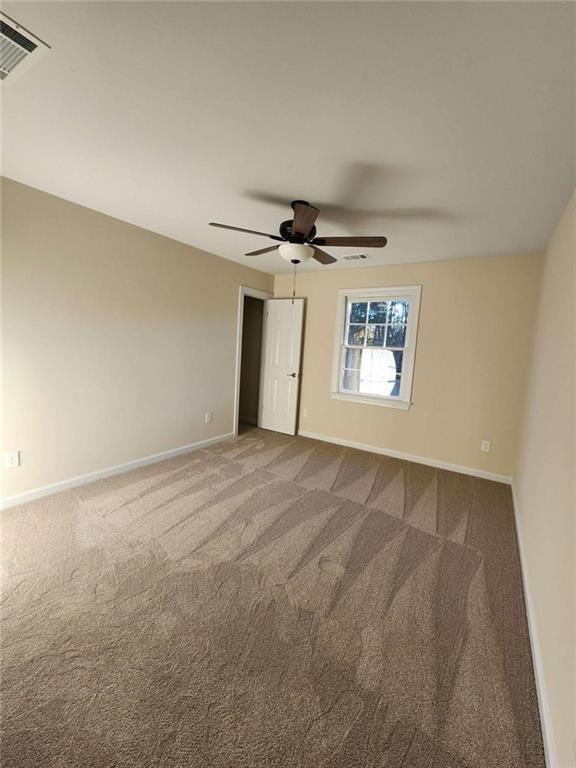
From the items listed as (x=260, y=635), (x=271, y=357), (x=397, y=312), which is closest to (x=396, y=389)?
(x=397, y=312)

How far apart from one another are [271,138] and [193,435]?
330 centimetres

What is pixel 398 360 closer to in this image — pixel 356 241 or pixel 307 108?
pixel 356 241

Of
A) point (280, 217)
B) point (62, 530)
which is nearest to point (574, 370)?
point (280, 217)

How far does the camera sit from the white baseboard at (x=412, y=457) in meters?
3.64

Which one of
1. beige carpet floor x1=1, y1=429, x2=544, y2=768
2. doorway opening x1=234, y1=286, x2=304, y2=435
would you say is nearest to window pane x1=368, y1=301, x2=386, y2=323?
doorway opening x1=234, y1=286, x2=304, y2=435

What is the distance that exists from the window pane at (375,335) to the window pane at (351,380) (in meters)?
0.47

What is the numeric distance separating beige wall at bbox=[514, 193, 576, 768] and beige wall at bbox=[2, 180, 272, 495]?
11.2 feet

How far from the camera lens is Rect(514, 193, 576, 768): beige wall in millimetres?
1144

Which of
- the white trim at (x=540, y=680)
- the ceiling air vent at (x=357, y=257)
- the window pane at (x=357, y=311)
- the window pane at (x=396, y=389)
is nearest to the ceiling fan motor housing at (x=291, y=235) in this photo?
the ceiling air vent at (x=357, y=257)

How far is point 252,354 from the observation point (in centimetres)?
555

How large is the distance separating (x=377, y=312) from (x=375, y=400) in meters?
1.20

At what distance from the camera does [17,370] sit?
2525 millimetres

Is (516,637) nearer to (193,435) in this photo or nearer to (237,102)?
(237,102)

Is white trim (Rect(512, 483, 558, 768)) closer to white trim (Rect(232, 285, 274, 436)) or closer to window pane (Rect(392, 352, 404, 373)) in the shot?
window pane (Rect(392, 352, 404, 373))
